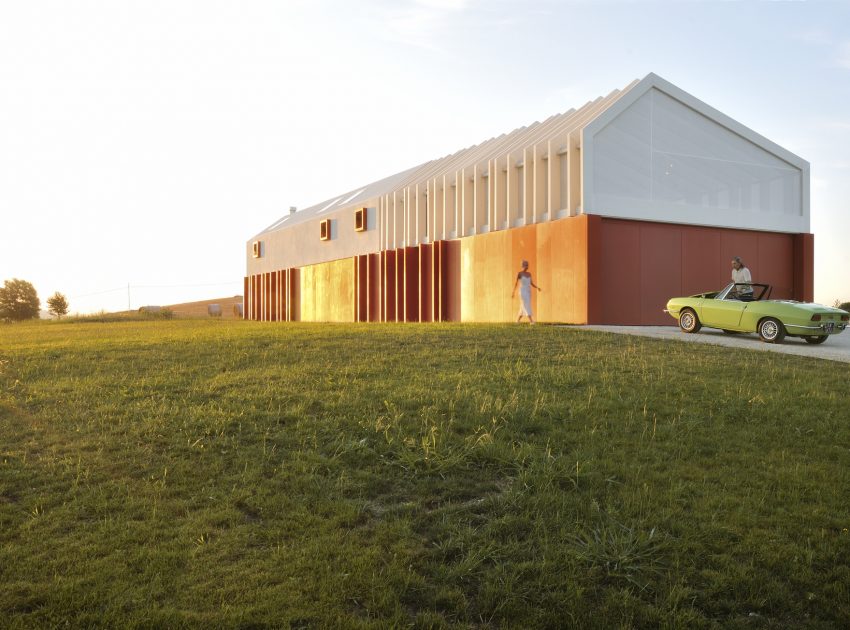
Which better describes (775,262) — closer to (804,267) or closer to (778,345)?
(804,267)

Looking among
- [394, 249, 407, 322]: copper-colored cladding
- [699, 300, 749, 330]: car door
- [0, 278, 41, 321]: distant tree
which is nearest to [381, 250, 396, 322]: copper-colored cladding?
[394, 249, 407, 322]: copper-colored cladding

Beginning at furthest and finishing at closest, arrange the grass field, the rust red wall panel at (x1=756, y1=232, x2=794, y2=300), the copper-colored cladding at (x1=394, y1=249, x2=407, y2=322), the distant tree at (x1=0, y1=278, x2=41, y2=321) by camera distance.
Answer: the distant tree at (x1=0, y1=278, x2=41, y2=321) < the copper-colored cladding at (x1=394, y1=249, x2=407, y2=322) < the rust red wall panel at (x1=756, y1=232, x2=794, y2=300) < the grass field

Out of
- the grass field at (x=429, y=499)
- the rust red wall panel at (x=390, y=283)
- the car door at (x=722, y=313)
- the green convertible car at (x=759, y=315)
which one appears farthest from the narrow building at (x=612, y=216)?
the grass field at (x=429, y=499)

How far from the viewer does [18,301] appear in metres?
44.0

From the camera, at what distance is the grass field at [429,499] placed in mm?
4266

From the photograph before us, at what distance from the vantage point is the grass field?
14.0 ft

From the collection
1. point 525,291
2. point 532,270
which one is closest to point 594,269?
point 525,291

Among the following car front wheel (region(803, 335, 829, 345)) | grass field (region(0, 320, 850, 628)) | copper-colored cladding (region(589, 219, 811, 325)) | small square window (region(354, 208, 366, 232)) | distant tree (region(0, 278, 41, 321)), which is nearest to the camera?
grass field (region(0, 320, 850, 628))

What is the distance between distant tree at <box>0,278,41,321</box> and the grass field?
38951mm

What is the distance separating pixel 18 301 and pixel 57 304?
135 inches

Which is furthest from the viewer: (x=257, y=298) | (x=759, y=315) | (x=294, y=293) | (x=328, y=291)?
(x=257, y=298)

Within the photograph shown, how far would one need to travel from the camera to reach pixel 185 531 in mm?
5129

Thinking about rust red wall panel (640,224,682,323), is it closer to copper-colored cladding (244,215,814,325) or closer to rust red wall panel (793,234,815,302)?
copper-colored cladding (244,215,814,325)

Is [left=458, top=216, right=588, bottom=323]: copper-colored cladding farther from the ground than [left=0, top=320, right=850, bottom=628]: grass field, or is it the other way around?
[left=458, top=216, right=588, bottom=323]: copper-colored cladding
